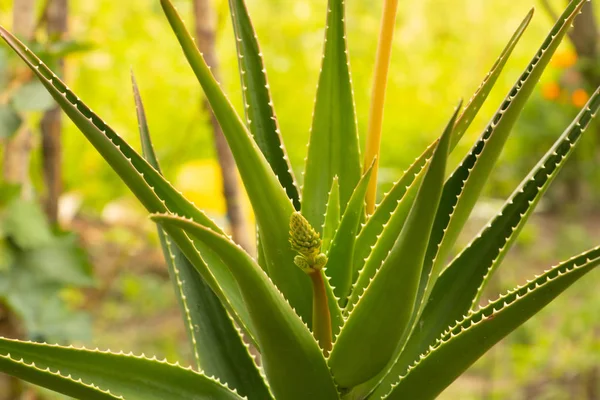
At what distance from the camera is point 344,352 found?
1.65ft

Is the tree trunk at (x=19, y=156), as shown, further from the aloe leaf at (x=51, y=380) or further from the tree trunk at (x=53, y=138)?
the aloe leaf at (x=51, y=380)

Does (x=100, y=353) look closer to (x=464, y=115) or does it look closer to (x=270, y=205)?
(x=270, y=205)

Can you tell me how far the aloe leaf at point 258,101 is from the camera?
23.8 inches

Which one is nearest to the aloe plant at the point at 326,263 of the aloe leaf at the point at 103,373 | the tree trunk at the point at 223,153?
the aloe leaf at the point at 103,373

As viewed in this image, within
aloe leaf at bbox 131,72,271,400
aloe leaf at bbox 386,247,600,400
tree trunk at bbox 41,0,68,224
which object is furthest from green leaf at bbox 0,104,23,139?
aloe leaf at bbox 386,247,600,400

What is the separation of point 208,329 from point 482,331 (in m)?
0.24

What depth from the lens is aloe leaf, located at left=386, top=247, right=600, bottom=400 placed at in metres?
0.47

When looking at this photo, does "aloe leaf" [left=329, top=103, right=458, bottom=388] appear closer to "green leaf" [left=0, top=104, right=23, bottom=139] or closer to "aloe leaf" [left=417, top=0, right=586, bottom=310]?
"aloe leaf" [left=417, top=0, right=586, bottom=310]

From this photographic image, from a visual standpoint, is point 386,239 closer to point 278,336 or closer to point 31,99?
point 278,336

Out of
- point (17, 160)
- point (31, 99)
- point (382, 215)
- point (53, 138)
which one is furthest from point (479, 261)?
point (53, 138)

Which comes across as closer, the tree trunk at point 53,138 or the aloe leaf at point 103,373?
the aloe leaf at point 103,373

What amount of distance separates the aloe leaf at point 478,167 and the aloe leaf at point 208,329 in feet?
0.51

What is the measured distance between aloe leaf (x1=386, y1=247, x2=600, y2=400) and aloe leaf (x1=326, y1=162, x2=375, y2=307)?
0.10 m

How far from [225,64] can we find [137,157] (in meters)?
2.53
